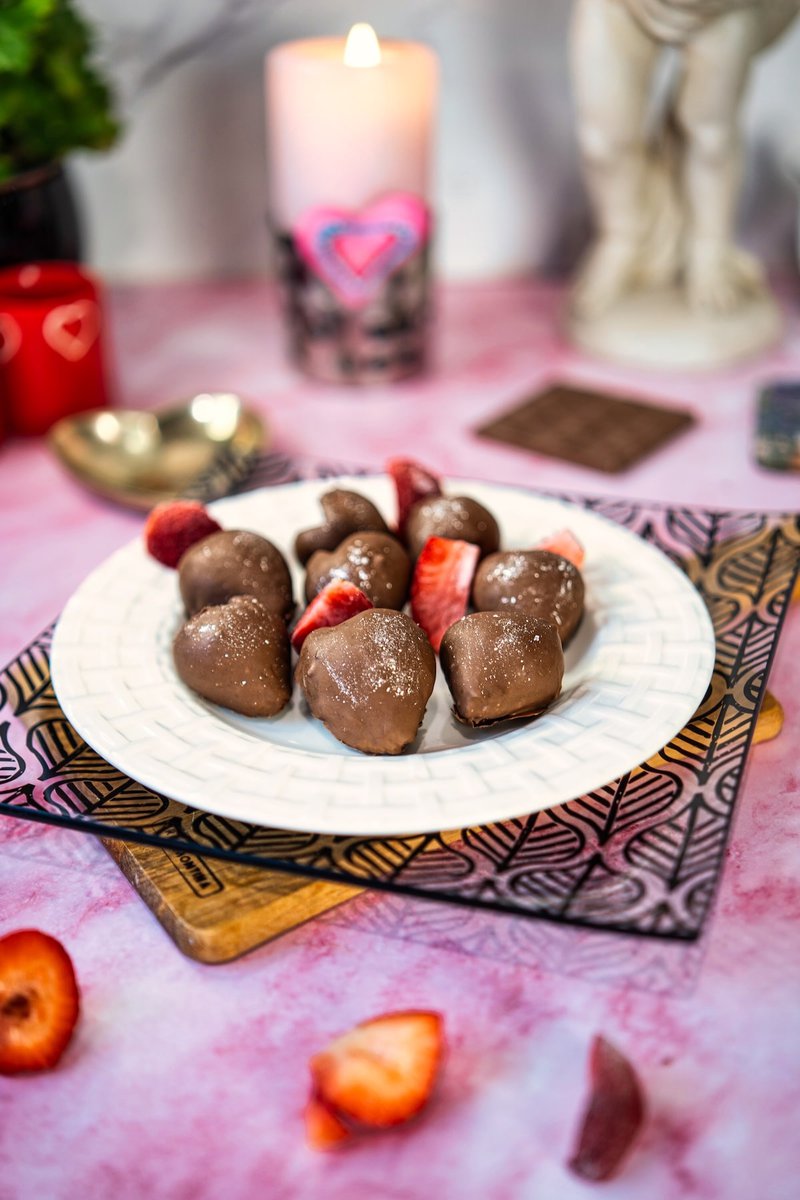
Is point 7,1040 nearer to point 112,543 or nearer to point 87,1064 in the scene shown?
point 87,1064

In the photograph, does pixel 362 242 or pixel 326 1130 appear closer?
pixel 326 1130

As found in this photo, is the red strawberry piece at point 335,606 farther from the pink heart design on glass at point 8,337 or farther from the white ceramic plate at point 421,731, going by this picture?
the pink heart design on glass at point 8,337

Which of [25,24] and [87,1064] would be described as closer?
[87,1064]

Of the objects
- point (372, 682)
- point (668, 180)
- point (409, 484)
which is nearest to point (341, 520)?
point (409, 484)

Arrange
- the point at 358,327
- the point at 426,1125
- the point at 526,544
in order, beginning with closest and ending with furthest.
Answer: the point at 426,1125, the point at 526,544, the point at 358,327

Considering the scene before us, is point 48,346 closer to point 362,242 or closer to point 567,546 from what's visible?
point 362,242

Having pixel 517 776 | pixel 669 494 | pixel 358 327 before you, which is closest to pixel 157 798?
pixel 517 776

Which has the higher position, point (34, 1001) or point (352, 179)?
point (352, 179)
